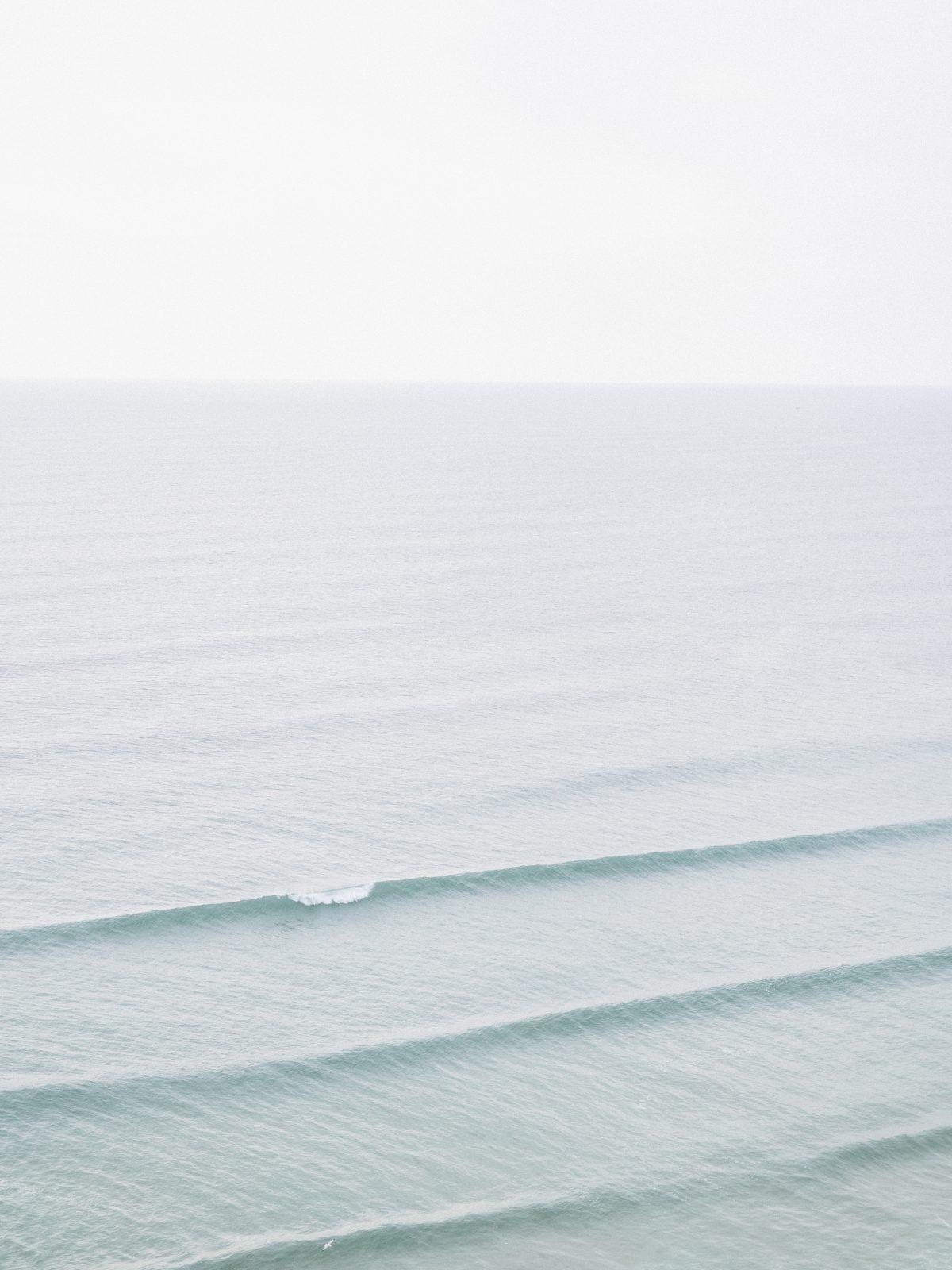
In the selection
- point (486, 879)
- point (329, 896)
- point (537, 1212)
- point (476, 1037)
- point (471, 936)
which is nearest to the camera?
point (537, 1212)

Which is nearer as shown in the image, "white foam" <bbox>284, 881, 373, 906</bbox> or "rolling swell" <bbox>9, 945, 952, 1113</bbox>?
"rolling swell" <bbox>9, 945, 952, 1113</bbox>

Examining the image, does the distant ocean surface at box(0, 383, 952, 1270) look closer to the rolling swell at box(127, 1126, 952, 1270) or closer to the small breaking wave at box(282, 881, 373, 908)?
the rolling swell at box(127, 1126, 952, 1270)

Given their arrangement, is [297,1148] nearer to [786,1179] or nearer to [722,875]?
[786,1179]

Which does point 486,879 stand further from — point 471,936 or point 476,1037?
point 476,1037

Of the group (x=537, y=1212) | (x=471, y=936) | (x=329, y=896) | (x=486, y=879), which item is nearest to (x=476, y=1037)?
(x=471, y=936)

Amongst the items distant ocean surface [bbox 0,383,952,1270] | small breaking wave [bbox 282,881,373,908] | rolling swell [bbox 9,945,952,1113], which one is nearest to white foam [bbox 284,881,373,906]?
small breaking wave [bbox 282,881,373,908]

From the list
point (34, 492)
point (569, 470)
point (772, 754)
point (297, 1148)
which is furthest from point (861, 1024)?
point (569, 470)

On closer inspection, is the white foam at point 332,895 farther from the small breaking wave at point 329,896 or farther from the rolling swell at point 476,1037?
the rolling swell at point 476,1037

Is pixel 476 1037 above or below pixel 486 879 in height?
below
